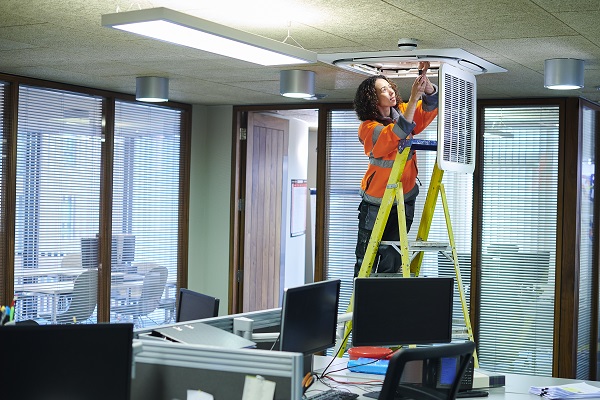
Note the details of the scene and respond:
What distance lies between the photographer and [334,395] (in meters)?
3.69

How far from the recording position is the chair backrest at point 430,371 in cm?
285

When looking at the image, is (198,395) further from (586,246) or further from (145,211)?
(586,246)

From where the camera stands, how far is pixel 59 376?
266 centimetres

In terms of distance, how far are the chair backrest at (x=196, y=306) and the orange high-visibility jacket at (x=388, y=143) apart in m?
1.31

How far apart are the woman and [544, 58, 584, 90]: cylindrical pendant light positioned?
0.66 meters

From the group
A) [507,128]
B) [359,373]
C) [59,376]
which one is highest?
[507,128]

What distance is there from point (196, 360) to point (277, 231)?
18.5ft

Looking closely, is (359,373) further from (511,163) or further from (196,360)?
(511,163)

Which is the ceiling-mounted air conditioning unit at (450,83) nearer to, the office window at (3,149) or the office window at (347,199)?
the office window at (347,199)

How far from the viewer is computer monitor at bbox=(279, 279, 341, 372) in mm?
3559

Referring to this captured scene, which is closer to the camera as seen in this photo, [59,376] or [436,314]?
[59,376]

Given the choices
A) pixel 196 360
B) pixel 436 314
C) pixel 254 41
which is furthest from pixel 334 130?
pixel 196 360

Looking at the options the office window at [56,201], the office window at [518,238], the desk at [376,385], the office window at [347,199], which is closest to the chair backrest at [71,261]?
the office window at [56,201]

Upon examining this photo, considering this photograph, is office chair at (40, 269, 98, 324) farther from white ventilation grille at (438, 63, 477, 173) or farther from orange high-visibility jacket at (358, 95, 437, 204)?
white ventilation grille at (438, 63, 477, 173)
